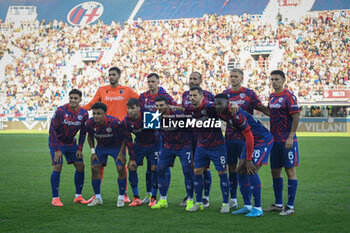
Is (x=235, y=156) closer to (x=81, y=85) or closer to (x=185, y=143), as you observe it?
(x=185, y=143)

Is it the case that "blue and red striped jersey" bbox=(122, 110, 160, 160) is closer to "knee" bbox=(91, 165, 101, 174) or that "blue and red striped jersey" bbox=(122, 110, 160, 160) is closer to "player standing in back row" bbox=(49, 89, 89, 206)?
"knee" bbox=(91, 165, 101, 174)

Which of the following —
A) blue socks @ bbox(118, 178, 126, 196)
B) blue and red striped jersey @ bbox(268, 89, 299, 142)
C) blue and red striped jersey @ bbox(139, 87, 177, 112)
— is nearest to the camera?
blue and red striped jersey @ bbox(268, 89, 299, 142)

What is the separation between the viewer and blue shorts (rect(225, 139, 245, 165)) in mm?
7484

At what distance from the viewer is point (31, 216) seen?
22.2 feet

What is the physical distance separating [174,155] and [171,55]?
32.1m

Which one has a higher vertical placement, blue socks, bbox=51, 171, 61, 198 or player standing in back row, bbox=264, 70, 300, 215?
player standing in back row, bbox=264, 70, 300, 215

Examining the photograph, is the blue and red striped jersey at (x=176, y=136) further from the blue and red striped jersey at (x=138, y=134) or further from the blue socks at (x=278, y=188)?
the blue socks at (x=278, y=188)

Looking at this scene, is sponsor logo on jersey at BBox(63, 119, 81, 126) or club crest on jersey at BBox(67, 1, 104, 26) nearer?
sponsor logo on jersey at BBox(63, 119, 81, 126)

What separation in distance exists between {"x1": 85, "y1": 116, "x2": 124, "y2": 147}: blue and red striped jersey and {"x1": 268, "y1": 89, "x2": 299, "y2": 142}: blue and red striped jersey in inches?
107

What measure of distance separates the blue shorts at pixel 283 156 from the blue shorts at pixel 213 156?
80 cm

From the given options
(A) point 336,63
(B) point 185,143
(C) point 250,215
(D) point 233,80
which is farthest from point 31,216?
(A) point 336,63

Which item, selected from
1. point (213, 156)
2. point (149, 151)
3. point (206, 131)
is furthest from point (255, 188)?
point (149, 151)

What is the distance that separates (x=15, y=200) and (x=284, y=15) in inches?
1355

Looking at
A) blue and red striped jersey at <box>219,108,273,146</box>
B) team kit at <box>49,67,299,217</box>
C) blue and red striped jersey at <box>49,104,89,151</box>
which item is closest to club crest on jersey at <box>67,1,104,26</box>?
team kit at <box>49,67,299,217</box>
